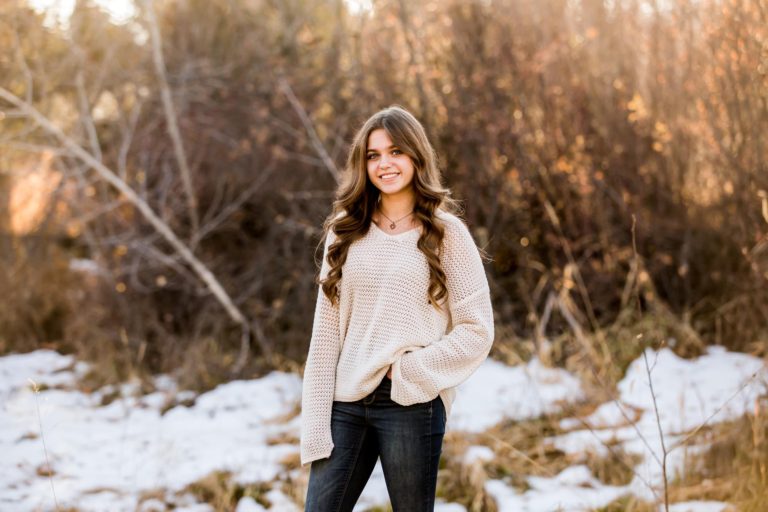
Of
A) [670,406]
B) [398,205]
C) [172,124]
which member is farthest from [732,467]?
[172,124]

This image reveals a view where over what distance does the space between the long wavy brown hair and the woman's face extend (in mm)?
22

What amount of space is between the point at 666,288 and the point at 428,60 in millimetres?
3165

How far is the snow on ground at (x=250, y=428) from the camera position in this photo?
4297 mm

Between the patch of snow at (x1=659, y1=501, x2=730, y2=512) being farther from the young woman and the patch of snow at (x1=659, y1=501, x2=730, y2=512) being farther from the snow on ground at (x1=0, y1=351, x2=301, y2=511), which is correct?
the snow on ground at (x1=0, y1=351, x2=301, y2=511)

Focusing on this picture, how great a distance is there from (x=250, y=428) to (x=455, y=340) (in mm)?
3555

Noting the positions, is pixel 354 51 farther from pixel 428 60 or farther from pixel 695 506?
pixel 695 506

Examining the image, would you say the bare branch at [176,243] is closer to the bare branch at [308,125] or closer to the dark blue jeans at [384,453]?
the bare branch at [308,125]

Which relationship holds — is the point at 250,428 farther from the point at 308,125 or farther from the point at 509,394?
the point at 308,125

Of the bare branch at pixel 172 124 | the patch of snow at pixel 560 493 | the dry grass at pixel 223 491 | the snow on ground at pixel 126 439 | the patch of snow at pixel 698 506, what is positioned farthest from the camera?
the bare branch at pixel 172 124

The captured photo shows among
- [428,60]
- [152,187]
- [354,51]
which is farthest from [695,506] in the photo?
[152,187]

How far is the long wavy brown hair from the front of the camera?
2592mm

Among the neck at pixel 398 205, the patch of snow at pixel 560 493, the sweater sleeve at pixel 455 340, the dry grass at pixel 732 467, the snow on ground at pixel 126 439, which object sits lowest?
the snow on ground at pixel 126 439

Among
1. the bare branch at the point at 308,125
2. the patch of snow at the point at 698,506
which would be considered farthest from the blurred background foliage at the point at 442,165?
the patch of snow at the point at 698,506

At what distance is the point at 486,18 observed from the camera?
7344mm
